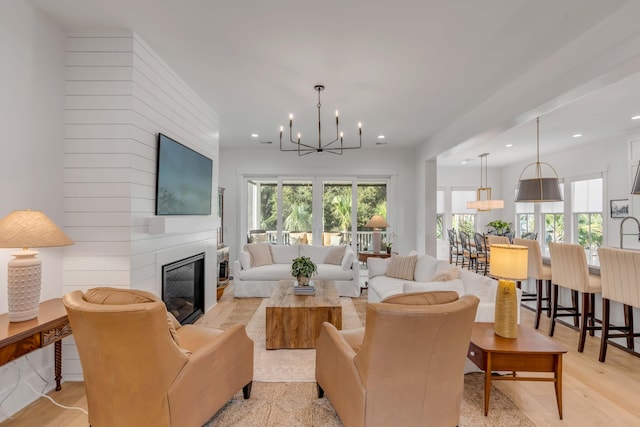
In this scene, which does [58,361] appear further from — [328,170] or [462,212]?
[462,212]

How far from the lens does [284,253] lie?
588 centimetres

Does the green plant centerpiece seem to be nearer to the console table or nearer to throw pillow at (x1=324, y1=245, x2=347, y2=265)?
throw pillow at (x1=324, y1=245, x2=347, y2=265)

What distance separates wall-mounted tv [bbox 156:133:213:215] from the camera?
3.11m

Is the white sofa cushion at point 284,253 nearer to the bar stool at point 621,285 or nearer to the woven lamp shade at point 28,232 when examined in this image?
the woven lamp shade at point 28,232

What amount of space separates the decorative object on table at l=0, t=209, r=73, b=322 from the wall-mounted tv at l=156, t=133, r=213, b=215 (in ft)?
3.47

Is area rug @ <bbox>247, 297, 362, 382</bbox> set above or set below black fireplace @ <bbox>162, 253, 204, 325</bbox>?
below

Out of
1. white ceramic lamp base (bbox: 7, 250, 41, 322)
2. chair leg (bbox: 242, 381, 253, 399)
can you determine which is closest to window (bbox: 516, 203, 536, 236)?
chair leg (bbox: 242, 381, 253, 399)

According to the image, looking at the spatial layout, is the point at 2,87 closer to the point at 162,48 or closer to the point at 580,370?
the point at 162,48

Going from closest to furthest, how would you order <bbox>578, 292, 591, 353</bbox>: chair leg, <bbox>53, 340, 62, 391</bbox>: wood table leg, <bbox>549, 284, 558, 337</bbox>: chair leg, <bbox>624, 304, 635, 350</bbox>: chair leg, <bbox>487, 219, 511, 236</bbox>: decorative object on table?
<bbox>53, 340, 62, 391</bbox>: wood table leg < <bbox>624, 304, 635, 350</bbox>: chair leg < <bbox>578, 292, 591, 353</bbox>: chair leg < <bbox>549, 284, 558, 337</bbox>: chair leg < <bbox>487, 219, 511, 236</bbox>: decorative object on table

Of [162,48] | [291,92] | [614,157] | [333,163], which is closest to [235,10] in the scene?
Result: [162,48]

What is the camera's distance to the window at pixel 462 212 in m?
9.41

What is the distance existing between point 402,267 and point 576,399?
235 centimetres

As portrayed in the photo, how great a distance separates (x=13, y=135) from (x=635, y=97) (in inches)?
251

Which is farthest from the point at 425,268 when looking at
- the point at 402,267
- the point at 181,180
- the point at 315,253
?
the point at 181,180
